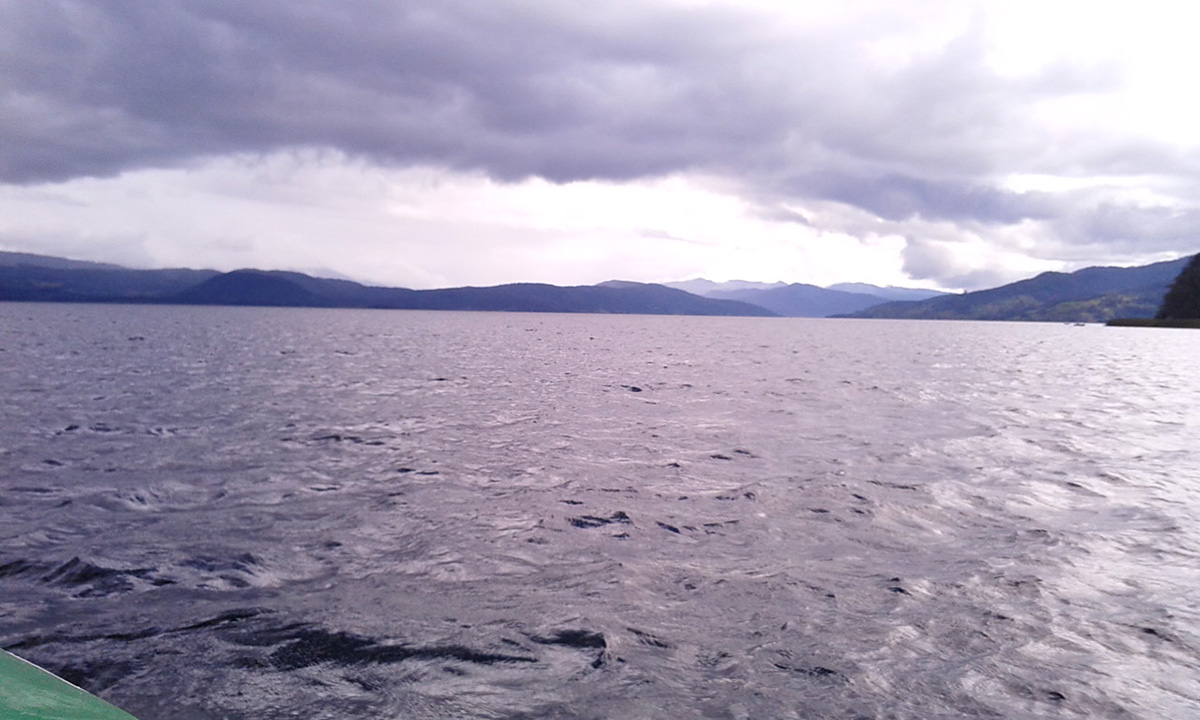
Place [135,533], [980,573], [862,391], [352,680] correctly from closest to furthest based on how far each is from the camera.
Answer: [352,680], [980,573], [135,533], [862,391]

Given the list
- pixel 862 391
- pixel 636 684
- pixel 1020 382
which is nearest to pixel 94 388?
pixel 636 684

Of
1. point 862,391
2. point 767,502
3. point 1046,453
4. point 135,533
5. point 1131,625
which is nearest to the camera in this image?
point 1131,625

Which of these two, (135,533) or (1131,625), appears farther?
(135,533)

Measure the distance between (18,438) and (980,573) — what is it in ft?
87.8

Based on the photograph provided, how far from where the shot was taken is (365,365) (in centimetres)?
5681

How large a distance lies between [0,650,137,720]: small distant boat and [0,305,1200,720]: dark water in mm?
1782

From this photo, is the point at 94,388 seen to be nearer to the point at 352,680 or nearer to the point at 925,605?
the point at 352,680

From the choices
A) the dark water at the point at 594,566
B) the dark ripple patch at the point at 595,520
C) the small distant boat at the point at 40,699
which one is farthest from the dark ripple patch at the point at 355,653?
the dark ripple patch at the point at 595,520

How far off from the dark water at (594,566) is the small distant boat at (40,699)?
70.1 inches

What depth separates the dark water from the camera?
8.64m

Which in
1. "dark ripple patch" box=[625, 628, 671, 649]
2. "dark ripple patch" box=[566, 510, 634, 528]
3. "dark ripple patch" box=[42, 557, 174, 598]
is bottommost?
"dark ripple patch" box=[566, 510, 634, 528]

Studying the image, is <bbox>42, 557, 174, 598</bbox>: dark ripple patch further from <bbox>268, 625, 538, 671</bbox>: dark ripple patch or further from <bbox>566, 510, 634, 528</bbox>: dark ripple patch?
<bbox>566, 510, 634, 528</bbox>: dark ripple patch

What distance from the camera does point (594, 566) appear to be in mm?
12836

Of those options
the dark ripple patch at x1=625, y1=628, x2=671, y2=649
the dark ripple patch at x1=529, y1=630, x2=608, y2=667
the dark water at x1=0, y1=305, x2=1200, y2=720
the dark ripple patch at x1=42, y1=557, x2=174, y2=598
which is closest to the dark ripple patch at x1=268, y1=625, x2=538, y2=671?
the dark water at x1=0, y1=305, x2=1200, y2=720
